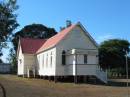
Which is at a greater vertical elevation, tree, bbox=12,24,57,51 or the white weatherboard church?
tree, bbox=12,24,57,51

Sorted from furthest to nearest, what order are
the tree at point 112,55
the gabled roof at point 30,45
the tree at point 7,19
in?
the tree at point 112,55 < the gabled roof at point 30,45 < the tree at point 7,19

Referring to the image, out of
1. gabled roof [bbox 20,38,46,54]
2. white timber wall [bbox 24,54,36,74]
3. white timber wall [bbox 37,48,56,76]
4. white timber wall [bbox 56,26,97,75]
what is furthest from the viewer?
gabled roof [bbox 20,38,46,54]

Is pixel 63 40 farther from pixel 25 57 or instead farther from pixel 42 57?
pixel 25 57

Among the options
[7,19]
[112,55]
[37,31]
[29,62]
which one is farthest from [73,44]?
[112,55]

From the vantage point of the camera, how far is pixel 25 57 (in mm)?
69062

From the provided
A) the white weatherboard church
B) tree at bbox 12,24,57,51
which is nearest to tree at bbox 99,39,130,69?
tree at bbox 12,24,57,51

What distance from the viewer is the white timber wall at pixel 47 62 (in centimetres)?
5548

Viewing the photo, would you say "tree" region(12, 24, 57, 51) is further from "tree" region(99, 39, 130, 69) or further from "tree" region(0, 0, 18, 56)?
"tree" region(0, 0, 18, 56)

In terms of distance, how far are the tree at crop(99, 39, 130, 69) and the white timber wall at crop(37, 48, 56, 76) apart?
1548 inches

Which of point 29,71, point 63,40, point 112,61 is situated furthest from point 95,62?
point 112,61

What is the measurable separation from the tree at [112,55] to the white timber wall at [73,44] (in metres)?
46.9

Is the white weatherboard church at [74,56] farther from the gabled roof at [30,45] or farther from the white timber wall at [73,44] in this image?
the gabled roof at [30,45]

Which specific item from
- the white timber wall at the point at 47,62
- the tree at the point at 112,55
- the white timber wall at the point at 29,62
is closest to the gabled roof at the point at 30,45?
the white timber wall at the point at 29,62

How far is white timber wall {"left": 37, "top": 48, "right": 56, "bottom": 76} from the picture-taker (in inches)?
2184
